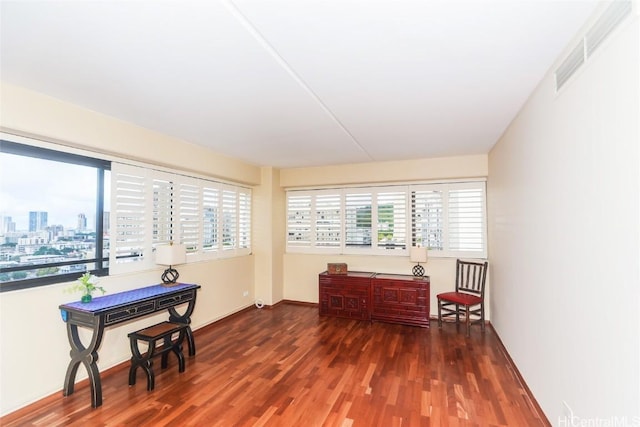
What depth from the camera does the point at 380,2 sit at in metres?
1.45

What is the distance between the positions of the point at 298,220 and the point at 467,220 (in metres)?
2.97

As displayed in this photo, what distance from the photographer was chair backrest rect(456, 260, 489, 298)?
4406 millimetres

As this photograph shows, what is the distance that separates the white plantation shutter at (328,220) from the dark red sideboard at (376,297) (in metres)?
0.79

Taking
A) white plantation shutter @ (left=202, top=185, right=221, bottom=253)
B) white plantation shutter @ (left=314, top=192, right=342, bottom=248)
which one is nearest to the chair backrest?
white plantation shutter @ (left=314, top=192, right=342, bottom=248)

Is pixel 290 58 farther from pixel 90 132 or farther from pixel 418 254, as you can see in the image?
pixel 418 254

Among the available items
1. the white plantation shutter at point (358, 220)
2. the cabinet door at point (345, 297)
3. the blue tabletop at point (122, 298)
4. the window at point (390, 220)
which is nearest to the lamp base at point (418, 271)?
the window at point (390, 220)

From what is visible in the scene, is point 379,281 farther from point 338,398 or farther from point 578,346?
point 578,346

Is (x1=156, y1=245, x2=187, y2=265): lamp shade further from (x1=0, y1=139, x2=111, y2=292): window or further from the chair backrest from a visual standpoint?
the chair backrest

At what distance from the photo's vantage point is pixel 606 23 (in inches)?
57.3

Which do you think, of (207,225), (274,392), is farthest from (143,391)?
(207,225)

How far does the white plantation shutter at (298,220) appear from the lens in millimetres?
5793

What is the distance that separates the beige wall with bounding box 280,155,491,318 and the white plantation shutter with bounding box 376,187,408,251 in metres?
0.24

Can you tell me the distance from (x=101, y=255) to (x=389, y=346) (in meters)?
3.43

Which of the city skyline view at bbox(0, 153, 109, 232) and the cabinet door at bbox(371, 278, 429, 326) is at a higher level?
the city skyline view at bbox(0, 153, 109, 232)
